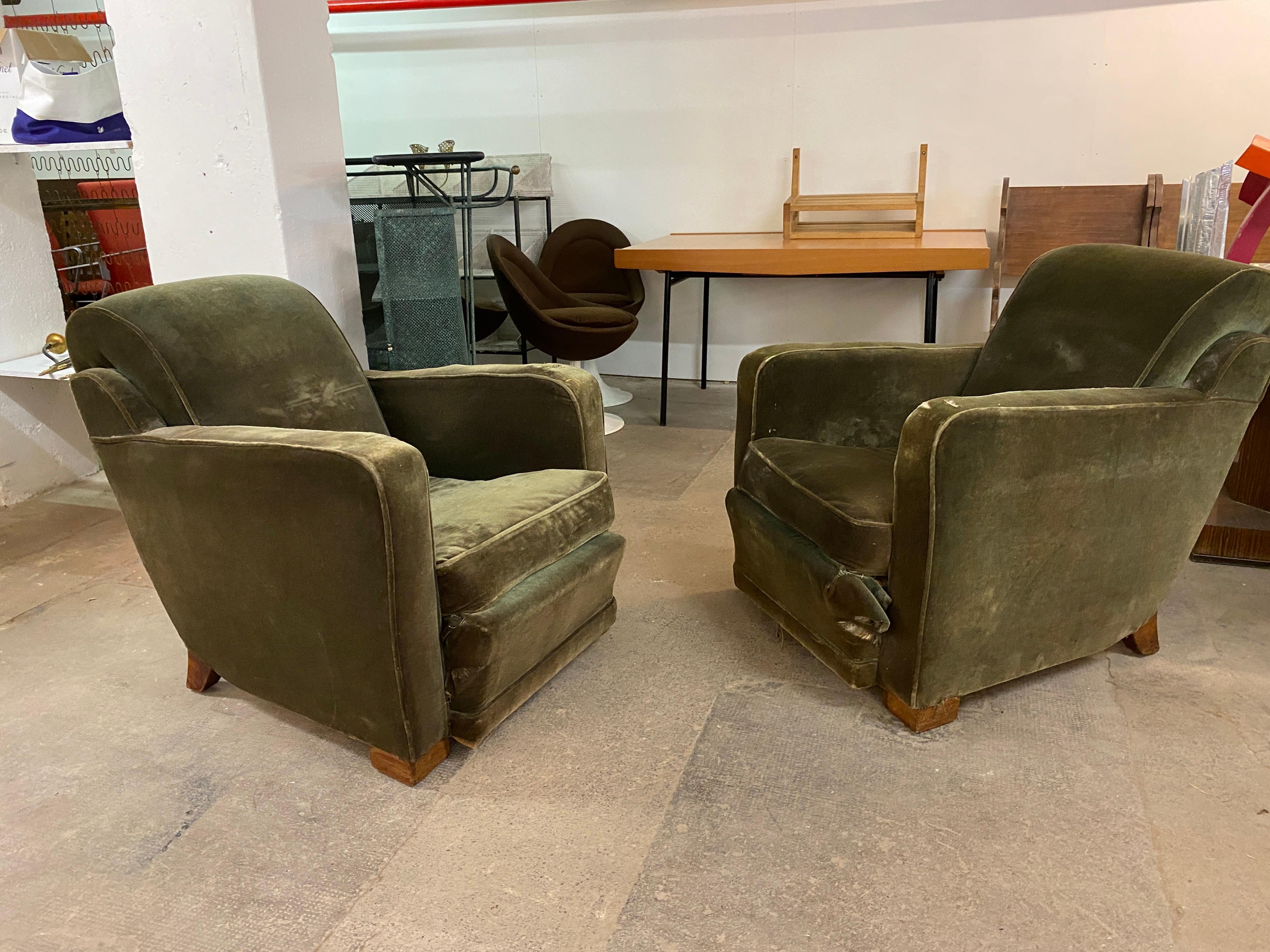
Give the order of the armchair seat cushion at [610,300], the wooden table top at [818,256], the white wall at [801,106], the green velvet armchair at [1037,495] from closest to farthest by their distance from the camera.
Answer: the green velvet armchair at [1037,495]
the wooden table top at [818,256]
the white wall at [801,106]
the armchair seat cushion at [610,300]

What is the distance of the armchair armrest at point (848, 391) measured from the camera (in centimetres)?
218

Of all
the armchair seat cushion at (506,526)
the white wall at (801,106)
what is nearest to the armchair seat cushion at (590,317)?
the white wall at (801,106)

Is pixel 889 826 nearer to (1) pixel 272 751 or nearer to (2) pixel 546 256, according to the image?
(1) pixel 272 751

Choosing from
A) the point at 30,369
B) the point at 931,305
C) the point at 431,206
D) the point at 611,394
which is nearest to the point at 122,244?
the point at 30,369

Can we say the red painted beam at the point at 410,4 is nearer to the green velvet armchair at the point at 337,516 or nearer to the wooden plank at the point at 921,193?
the wooden plank at the point at 921,193

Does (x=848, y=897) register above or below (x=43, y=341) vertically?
below

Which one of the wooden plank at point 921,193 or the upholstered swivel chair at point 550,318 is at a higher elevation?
the wooden plank at point 921,193

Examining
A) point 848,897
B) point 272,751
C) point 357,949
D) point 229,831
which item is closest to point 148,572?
point 272,751

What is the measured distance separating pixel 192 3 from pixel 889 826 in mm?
2428

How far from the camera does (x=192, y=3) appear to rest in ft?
7.50

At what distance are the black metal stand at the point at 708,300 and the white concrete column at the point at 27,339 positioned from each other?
2190mm

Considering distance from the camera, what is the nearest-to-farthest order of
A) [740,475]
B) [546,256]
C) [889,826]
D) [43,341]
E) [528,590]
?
[889,826]
[528,590]
[740,475]
[43,341]
[546,256]

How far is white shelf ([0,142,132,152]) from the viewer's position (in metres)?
2.52

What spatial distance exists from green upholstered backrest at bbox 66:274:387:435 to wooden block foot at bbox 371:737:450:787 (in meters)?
0.69
